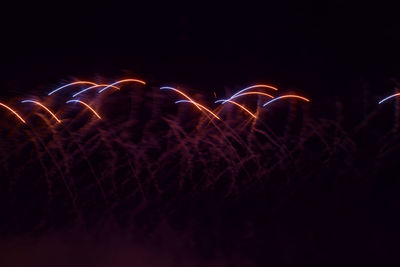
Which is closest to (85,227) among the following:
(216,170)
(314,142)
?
(216,170)

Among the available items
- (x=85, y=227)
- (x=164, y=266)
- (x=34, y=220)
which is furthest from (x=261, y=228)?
(x=34, y=220)

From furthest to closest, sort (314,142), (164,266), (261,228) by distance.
Answer: (314,142) → (261,228) → (164,266)

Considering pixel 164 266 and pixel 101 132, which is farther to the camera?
pixel 101 132

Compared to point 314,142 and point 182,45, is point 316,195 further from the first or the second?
point 182,45

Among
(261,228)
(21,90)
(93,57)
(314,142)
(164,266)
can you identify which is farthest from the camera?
(93,57)

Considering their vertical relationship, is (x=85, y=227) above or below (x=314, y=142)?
below

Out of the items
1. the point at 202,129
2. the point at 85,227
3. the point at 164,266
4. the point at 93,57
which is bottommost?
the point at 164,266
